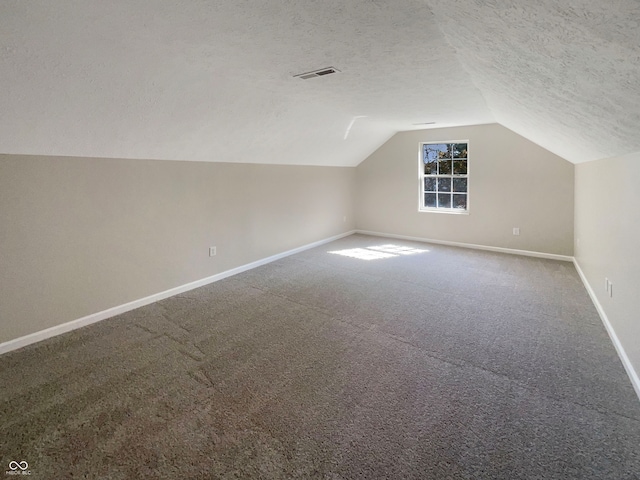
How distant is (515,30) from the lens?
1285mm

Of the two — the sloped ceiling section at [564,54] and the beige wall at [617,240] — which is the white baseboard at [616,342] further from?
the sloped ceiling section at [564,54]

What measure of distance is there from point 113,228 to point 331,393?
2.62 m

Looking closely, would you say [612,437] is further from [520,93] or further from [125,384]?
[125,384]

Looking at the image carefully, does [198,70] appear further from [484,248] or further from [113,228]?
[484,248]

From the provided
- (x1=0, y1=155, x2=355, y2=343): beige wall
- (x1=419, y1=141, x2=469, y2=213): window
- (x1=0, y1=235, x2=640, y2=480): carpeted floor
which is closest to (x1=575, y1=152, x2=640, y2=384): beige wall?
(x1=0, y1=235, x2=640, y2=480): carpeted floor

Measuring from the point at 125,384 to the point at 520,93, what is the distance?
11.1 ft

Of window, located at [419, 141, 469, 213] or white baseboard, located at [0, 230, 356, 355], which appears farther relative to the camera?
window, located at [419, 141, 469, 213]

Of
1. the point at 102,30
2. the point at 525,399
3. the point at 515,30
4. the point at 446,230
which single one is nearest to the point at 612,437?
the point at 525,399

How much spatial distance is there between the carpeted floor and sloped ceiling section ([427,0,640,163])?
5.17 ft

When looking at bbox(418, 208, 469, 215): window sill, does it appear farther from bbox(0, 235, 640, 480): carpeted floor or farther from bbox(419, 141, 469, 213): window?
bbox(0, 235, 640, 480): carpeted floor

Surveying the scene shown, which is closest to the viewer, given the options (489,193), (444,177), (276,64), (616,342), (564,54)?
(564,54)

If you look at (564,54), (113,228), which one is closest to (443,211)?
(564,54)

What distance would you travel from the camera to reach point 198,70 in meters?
2.43

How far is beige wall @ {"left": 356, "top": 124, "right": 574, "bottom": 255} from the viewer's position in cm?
494
